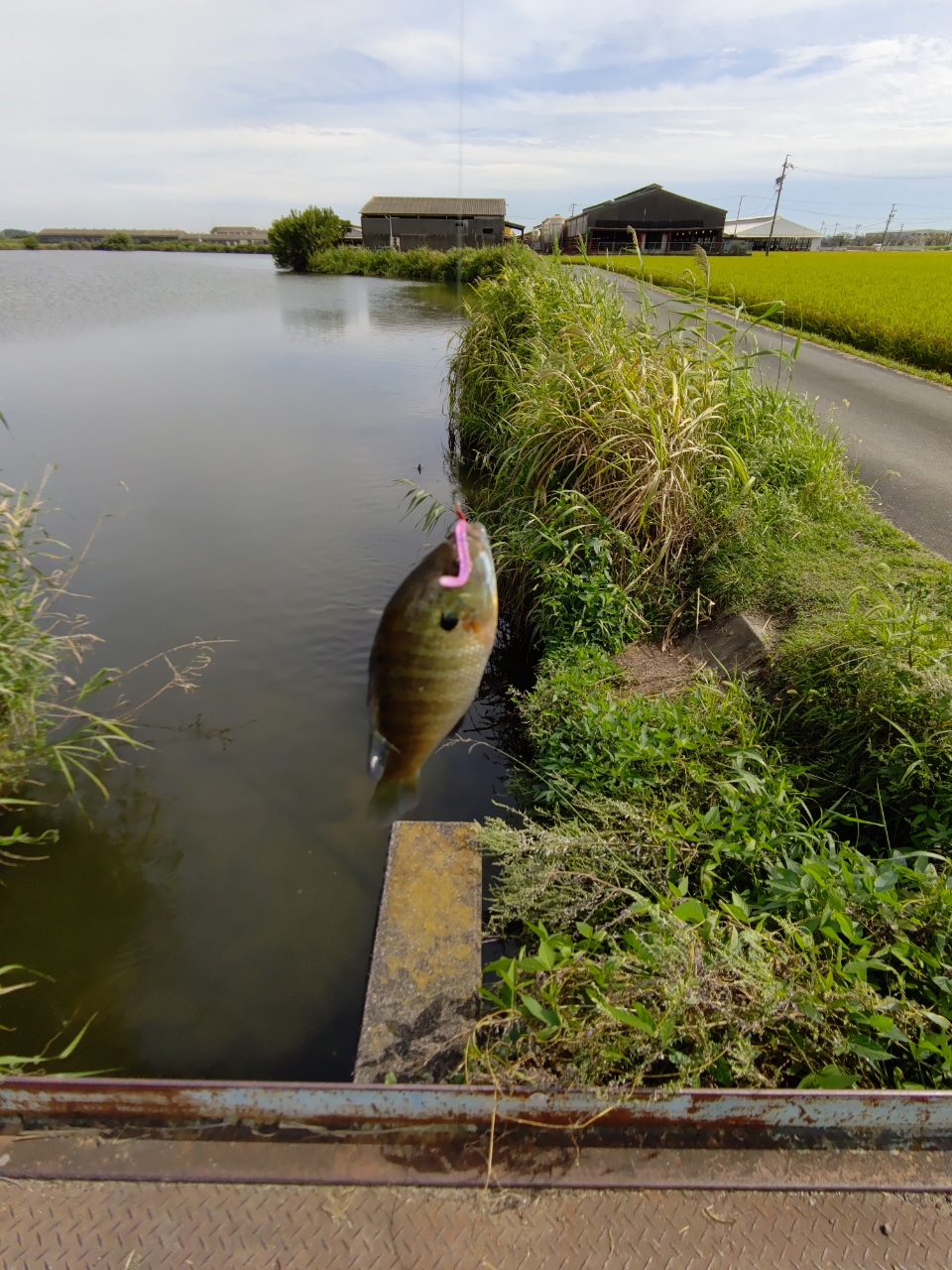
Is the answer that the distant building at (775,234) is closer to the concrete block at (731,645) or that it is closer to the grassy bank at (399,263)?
the grassy bank at (399,263)

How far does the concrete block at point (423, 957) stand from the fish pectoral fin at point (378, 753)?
3.87ft

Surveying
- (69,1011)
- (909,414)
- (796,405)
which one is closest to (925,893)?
(69,1011)

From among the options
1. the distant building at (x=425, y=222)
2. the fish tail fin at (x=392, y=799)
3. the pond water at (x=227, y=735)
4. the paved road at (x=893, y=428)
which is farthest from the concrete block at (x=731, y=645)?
the distant building at (x=425, y=222)

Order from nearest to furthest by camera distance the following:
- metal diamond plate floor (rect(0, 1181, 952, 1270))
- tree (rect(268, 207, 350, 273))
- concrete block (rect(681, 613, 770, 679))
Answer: metal diamond plate floor (rect(0, 1181, 952, 1270))
concrete block (rect(681, 613, 770, 679))
tree (rect(268, 207, 350, 273))

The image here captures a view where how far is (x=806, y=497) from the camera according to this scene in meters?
5.55

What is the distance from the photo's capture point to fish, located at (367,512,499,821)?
1.50 m

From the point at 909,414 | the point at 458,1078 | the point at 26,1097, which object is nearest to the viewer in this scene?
the point at 26,1097

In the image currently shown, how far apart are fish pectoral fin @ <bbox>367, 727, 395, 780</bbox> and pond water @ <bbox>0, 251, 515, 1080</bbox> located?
7.11 feet

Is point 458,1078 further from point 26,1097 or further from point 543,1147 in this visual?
point 26,1097

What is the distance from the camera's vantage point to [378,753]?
1.69 m

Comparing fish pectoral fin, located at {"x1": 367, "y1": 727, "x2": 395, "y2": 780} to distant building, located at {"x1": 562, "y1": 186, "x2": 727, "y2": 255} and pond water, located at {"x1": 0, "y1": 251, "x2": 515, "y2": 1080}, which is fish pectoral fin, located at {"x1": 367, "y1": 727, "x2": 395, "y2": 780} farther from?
distant building, located at {"x1": 562, "y1": 186, "x2": 727, "y2": 255}

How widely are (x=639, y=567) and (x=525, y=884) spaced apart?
2.72 m

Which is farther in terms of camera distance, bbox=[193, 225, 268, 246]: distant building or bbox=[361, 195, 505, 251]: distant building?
bbox=[193, 225, 268, 246]: distant building

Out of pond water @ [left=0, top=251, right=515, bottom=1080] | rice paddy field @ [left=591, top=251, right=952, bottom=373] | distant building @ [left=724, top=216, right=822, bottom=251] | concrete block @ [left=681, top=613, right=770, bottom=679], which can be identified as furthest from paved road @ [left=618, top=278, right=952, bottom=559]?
distant building @ [left=724, top=216, right=822, bottom=251]
